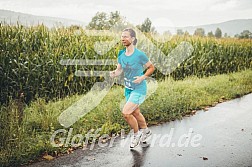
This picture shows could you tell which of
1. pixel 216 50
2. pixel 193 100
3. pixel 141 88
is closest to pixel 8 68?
pixel 141 88

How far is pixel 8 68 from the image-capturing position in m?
7.56

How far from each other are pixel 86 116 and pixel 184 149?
87.7 inches

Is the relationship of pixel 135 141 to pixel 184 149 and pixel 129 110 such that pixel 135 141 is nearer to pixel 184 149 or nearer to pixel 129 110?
pixel 129 110

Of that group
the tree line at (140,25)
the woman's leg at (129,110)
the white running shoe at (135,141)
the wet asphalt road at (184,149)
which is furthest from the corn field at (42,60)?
the tree line at (140,25)

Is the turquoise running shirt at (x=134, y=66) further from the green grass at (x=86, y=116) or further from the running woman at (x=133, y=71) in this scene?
the green grass at (x=86, y=116)

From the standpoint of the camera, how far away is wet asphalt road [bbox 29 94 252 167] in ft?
14.3

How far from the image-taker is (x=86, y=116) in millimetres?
6309

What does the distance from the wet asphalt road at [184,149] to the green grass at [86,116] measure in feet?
1.12

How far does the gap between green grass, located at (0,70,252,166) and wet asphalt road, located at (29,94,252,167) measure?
341 millimetres

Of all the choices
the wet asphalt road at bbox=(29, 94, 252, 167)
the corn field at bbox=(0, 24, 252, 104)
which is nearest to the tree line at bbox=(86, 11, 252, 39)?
the corn field at bbox=(0, 24, 252, 104)

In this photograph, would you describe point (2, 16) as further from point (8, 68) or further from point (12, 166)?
point (12, 166)

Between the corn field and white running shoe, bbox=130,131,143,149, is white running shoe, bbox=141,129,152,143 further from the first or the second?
the corn field

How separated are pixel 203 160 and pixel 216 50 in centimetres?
1145

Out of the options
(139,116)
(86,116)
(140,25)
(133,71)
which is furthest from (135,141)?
(140,25)
